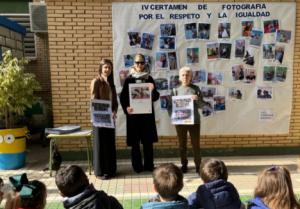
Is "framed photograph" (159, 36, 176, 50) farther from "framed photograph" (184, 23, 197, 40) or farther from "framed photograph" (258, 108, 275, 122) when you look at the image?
"framed photograph" (258, 108, 275, 122)

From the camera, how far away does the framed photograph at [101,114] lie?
6137 millimetres

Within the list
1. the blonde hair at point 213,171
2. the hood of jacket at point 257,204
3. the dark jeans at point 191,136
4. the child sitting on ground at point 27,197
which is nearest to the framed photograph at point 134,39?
the dark jeans at point 191,136

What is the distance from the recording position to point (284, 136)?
25.2 ft

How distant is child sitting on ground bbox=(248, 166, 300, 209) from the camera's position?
8.48 feet

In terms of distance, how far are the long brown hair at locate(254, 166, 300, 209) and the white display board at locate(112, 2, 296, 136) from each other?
4.77m

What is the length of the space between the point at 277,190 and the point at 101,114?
154 inches

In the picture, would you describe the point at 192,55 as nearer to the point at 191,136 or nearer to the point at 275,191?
the point at 191,136

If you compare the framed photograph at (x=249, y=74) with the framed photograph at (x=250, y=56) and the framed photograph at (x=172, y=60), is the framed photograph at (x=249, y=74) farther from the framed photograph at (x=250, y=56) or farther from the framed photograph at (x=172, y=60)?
the framed photograph at (x=172, y=60)

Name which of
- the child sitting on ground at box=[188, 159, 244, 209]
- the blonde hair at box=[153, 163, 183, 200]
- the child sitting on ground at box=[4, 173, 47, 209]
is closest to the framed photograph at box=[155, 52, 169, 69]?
the child sitting on ground at box=[188, 159, 244, 209]

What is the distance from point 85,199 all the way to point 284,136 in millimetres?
5640

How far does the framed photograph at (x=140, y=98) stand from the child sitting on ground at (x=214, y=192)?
3.09 meters

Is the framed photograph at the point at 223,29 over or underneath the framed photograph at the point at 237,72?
over

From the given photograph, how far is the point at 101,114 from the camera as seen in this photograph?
616 centimetres

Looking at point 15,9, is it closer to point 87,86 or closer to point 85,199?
point 87,86
